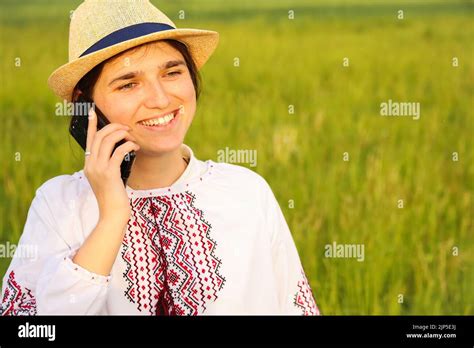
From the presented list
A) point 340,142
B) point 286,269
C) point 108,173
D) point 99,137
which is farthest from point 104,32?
point 340,142

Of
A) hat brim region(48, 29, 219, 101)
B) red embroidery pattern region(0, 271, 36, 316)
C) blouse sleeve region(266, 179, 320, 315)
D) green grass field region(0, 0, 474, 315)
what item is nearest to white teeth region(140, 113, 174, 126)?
hat brim region(48, 29, 219, 101)

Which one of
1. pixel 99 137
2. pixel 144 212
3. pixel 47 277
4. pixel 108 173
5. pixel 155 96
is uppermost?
pixel 155 96

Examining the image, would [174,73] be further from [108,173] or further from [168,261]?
[168,261]

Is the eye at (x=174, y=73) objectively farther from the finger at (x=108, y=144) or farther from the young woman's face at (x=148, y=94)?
the finger at (x=108, y=144)

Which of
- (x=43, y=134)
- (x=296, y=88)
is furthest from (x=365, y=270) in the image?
(x=296, y=88)

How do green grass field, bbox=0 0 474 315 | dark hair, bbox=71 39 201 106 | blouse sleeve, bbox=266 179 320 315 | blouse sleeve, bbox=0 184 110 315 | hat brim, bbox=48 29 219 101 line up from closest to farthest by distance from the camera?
blouse sleeve, bbox=0 184 110 315, hat brim, bbox=48 29 219 101, dark hair, bbox=71 39 201 106, blouse sleeve, bbox=266 179 320 315, green grass field, bbox=0 0 474 315

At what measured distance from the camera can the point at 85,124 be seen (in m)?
2.74

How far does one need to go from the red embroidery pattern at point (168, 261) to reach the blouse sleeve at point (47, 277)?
146 millimetres

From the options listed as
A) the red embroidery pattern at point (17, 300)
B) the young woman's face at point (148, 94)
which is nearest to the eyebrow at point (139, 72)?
the young woman's face at point (148, 94)

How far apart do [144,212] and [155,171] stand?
0.12m

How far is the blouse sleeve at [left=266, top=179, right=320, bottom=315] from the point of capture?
9.55 ft

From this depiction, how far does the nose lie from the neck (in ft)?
0.58

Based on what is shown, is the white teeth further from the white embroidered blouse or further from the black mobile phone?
the white embroidered blouse
